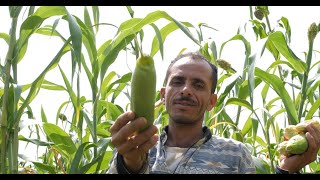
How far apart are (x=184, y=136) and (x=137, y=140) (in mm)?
520

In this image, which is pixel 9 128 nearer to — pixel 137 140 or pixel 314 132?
pixel 137 140

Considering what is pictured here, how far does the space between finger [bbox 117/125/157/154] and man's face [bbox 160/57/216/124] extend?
38 centimetres

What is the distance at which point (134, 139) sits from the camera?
1078 millimetres

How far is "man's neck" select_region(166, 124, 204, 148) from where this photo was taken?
A: 1.57m

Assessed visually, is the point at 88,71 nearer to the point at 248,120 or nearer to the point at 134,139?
the point at 134,139

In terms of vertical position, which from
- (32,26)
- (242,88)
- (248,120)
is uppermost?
(32,26)

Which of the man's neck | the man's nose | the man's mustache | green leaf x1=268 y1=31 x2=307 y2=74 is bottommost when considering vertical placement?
the man's neck

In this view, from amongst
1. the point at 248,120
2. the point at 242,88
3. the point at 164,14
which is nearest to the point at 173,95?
the point at 164,14

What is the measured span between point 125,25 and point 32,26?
12.1 inches

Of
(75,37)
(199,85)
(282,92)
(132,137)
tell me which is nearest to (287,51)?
(282,92)

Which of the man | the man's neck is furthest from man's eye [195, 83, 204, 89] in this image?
the man's neck

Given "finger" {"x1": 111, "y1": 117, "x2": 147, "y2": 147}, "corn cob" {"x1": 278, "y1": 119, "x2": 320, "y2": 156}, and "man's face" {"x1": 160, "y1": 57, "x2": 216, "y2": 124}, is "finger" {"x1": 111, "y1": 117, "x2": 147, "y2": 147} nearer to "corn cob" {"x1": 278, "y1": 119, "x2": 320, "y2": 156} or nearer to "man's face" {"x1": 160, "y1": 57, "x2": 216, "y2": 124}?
"man's face" {"x1": 160, "y1": 57, "x2": 216, "y2": 124}

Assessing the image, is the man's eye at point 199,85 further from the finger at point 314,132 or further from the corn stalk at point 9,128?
the corn stalk at point 9,128
